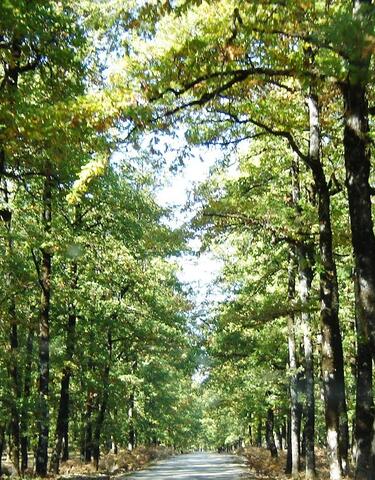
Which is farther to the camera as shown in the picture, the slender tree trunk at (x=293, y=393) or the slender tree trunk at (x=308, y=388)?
the slender tree trunk at (x=293, y=393)

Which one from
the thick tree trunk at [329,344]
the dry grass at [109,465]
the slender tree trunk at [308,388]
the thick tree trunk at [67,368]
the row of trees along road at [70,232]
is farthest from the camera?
the dry grass at [109,465]

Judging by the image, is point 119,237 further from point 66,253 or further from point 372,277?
point 372,277

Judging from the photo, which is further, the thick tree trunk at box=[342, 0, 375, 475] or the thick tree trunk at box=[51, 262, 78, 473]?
the thick tree trunk at box=[51, 262, 78, 473]

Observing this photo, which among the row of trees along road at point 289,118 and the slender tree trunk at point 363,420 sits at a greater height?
the row of trees along road at point 289,118

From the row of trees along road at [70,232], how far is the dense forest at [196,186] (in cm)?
6

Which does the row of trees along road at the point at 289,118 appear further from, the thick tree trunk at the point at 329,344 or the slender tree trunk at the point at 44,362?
the slender tree trunk at the point at 44,362

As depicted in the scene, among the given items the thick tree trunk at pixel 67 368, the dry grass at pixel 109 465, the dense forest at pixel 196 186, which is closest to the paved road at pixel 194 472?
the dry grass at pixel 109 465

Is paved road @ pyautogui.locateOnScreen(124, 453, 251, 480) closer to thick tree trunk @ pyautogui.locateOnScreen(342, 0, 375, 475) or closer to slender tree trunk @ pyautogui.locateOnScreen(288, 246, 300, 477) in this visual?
slender tree trunk @ pyautogui.locateOnScreen(288, 246, 300, 477)

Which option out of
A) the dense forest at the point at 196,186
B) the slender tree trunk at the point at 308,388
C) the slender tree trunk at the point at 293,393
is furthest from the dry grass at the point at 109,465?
the slender tree trunk at the point at 308,388

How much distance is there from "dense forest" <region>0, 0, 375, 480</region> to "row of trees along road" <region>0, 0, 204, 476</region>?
0.06 m

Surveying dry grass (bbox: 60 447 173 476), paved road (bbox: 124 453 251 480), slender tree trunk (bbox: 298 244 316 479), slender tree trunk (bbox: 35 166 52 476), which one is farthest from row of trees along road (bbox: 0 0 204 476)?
slender tree trunk (bbox: 298 244 316 479)

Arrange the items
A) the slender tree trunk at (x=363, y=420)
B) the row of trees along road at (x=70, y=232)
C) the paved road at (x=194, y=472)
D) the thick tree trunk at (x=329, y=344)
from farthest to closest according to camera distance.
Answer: the paved road at (x=194, y=472) < the thick tree trunk at (x=329, y=344) < the slender tree trunk at (x=363, y=420) < the row of trees along road at (x=70, y=232)

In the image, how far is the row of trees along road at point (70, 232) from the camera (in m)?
8.07

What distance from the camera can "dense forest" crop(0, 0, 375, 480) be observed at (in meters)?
7.29
